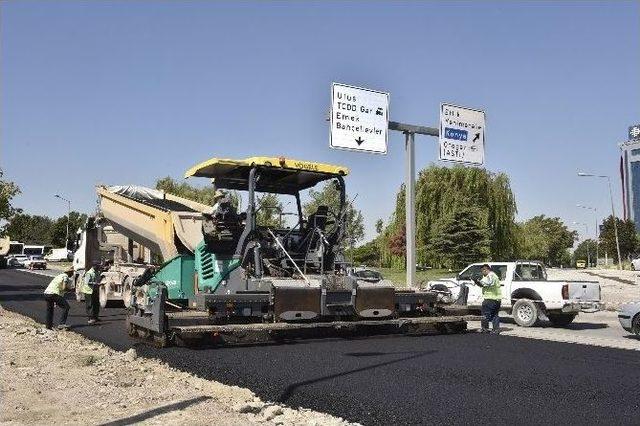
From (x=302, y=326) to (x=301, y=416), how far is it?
14.3 ft

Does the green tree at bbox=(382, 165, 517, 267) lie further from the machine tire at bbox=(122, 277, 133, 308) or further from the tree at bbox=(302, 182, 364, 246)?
the tree at bbox=(302, 182, 364, 246)

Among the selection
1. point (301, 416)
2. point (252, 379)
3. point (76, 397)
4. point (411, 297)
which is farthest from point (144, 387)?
point (411, 297)

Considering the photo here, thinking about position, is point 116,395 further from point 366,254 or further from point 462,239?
point 366,254

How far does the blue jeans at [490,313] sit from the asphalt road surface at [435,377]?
137 cm

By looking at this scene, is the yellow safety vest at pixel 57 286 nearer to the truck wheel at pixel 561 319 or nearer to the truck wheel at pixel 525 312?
the truck wheel at pixel 525 312

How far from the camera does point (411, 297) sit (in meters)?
12.0

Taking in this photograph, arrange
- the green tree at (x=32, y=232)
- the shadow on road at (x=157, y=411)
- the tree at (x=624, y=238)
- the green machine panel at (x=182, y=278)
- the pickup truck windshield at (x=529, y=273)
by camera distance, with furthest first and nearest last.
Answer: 1. the green tree at (x=32, y=232)
2. the tree at (x=624, y=238)
3. the pickup truck windshield at (x=529, y=273)
4. the green machine panel at (x=182, y=278)
5. the shadow on road at (x=157, y=411)

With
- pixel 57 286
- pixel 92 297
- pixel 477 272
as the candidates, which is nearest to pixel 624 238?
pixel 477 272

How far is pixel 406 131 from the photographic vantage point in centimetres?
1825

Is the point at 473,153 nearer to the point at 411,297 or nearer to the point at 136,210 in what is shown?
the point at 411,297

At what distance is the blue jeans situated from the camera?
13359 millimetres

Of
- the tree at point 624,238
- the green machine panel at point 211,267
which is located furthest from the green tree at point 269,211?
the tree at point 624,238

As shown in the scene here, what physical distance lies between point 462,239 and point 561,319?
24.0 meters

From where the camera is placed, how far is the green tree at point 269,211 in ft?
36.5
